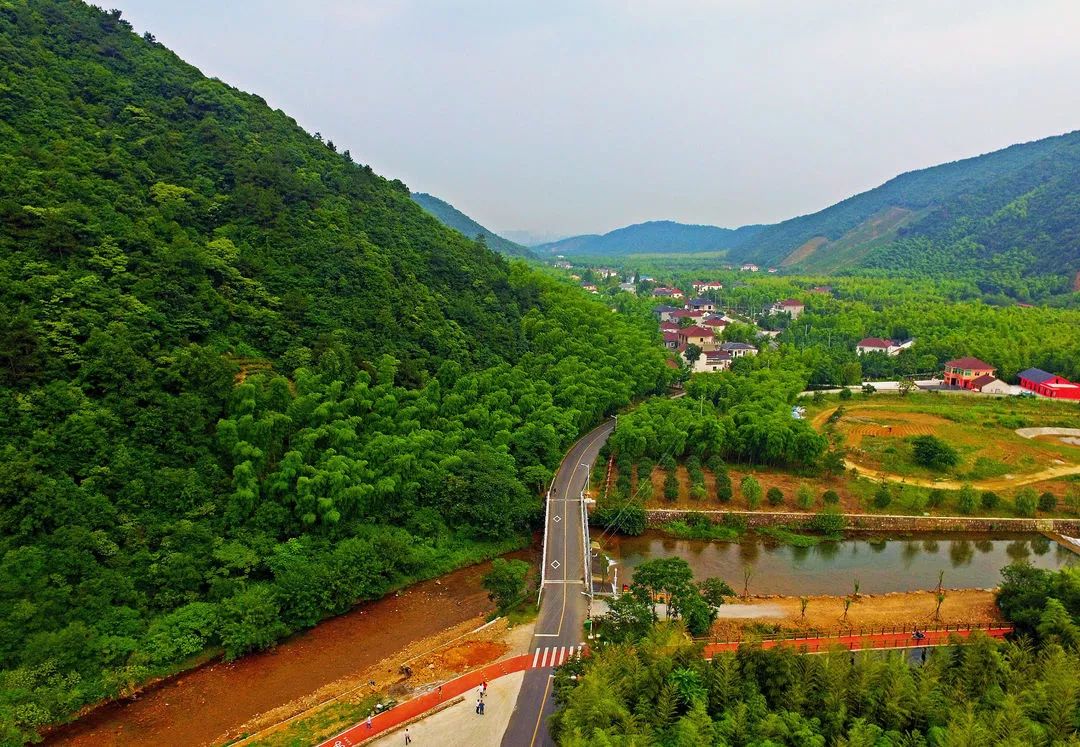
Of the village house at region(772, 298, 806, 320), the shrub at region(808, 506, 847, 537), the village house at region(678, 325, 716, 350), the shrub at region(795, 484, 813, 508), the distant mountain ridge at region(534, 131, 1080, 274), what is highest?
the distant mountain ridge at region(534, 131, 1080, 274)

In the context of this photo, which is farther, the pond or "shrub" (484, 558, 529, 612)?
the pond

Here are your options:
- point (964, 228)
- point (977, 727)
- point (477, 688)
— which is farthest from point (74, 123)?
point (964, 228)

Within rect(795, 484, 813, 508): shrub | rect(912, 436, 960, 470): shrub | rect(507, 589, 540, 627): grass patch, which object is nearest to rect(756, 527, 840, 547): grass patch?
rect(795, 484, 813, 508): shrub

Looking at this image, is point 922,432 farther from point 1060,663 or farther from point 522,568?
point 522,568

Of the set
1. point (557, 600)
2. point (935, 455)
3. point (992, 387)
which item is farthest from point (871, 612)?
point (992, 387)

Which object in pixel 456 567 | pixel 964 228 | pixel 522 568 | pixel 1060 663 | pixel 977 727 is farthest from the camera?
pixel 964 228

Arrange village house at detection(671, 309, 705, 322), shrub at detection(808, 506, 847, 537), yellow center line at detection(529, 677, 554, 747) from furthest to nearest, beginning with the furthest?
village house at detection(671, 309, 705, 322)
shrub at detection(808, 506, 847, 537)
yellow center line at detection(529, 677, 554, 747)

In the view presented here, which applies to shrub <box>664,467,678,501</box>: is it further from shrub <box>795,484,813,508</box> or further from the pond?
shrub <box>795,484,813,508</box>
